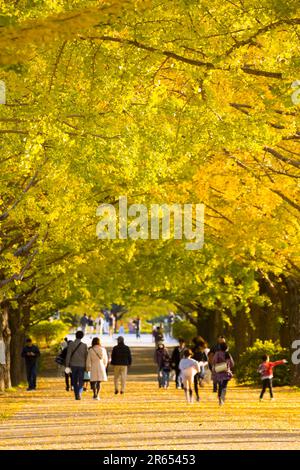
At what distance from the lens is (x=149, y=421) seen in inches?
945

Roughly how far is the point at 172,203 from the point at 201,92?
13.1 metres

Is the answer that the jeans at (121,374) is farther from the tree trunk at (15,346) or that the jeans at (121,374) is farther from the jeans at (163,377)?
the tree trunk at (15,346)

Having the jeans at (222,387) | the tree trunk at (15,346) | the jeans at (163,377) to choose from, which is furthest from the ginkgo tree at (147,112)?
the tree trunk at (15,346)

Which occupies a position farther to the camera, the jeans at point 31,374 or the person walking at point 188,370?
the jeans at point 31,374

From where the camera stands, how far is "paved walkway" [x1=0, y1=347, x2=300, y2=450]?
1905 centimetres

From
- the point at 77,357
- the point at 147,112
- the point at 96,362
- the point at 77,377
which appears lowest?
the point at 77,377

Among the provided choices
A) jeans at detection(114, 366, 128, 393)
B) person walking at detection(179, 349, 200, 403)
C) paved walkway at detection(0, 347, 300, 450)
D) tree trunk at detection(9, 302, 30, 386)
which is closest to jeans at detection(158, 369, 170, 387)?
paved walkway at detection(0, 347, 300, 450)

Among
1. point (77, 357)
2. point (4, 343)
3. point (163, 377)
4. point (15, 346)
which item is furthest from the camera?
point (15, 346)

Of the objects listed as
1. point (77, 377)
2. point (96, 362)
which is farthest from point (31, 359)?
point (96, 362)

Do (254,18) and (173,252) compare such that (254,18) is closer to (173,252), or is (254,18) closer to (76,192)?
(76,192)

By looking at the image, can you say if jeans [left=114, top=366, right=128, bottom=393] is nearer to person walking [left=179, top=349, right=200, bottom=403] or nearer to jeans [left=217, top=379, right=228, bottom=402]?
person walking [left=179, top=349, right=200, bottom=403]

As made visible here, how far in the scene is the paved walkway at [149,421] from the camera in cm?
1905

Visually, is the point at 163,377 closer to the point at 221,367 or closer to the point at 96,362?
the point at 96,362

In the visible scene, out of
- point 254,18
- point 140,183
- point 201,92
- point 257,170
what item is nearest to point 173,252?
point 257,170
